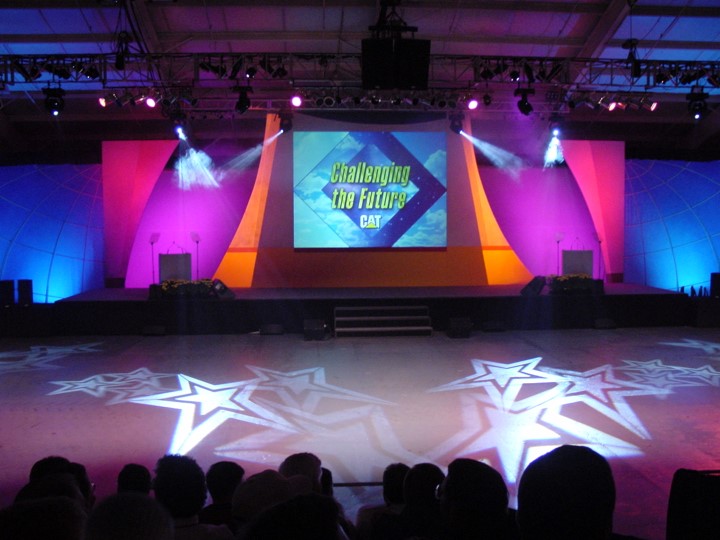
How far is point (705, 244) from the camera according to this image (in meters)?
14.2

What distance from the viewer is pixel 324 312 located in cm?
1050

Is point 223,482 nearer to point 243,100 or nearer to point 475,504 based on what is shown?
point 475,504

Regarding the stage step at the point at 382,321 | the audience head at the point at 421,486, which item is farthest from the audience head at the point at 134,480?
the stage step at the point at 382,321

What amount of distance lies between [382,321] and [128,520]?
9.23m

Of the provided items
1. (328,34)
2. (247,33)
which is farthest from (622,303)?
(247,33)

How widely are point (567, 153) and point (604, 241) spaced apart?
2.27 metres

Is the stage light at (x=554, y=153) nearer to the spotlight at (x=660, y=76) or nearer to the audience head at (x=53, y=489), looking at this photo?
the spotlight at (x=660, y=76)

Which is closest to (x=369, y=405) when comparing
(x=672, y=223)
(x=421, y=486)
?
(x=421, y=486)

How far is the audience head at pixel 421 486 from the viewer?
7.11ft

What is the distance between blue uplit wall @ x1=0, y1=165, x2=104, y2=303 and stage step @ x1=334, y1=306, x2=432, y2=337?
6.98 metres

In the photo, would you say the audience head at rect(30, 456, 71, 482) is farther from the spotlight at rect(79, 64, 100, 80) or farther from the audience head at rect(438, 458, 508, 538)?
the spotlight at rect(79, 64, 100, 80)

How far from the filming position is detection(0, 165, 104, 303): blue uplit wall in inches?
523

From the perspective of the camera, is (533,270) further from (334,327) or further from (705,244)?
(334,327)

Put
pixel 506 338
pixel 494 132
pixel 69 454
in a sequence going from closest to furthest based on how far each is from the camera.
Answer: pixel 69 454, pixel 506 338, pixel 494 132
